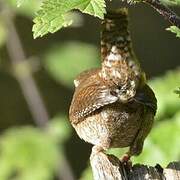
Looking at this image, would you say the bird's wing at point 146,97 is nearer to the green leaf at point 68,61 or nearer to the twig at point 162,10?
the twig at point 162,10

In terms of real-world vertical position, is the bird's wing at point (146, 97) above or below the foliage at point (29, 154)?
above

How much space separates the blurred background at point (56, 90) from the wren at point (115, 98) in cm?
25

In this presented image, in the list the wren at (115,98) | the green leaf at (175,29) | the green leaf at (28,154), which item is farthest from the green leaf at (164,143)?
the green leaf at (28,154)

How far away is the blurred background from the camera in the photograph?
3.40 metres

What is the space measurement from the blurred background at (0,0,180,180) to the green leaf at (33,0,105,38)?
0.13 metres

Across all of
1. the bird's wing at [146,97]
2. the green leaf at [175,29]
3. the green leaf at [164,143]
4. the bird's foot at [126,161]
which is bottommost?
the green leaf at [164,143]

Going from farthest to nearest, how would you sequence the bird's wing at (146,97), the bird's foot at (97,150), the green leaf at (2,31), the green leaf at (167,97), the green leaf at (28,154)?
the green leaf at (2,31) < the green leaf at (28,154) < the green leaf at (167,97) < the bird's foot at (97,150) < the bird's wing at (146,97)

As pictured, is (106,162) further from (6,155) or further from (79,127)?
(6,155)

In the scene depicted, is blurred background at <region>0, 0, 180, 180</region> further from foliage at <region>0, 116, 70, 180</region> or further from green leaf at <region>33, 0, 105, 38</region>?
green leaf at <region>33, 0, 105, 38</region>

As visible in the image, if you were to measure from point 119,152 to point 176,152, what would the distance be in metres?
0.51

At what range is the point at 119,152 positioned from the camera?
2670 mm

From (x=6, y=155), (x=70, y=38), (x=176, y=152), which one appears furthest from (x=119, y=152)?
(x=70, y=38)

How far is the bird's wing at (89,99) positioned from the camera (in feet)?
6.41

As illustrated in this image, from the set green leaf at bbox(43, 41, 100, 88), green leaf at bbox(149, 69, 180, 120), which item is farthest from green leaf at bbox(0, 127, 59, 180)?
green leaf at bbox(149, 69, 180, 120)
